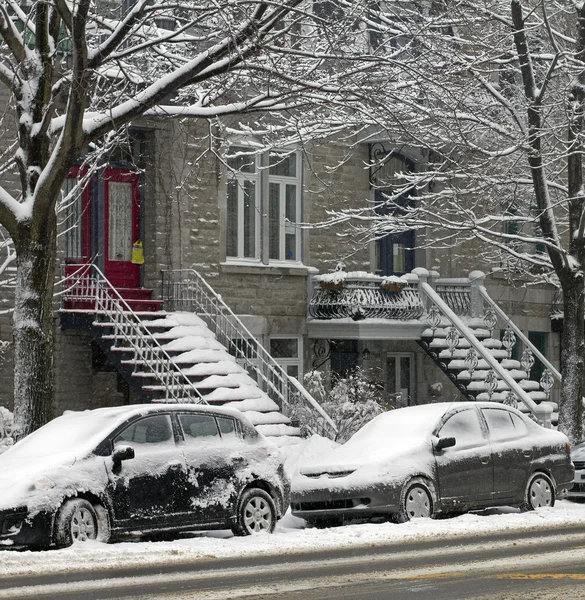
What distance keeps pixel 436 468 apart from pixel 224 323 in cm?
870

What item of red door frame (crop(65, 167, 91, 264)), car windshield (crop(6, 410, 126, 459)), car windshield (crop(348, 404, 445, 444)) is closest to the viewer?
car windshield (crop(6, 410, 126, 459))

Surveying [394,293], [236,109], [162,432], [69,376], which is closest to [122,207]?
[69,376]

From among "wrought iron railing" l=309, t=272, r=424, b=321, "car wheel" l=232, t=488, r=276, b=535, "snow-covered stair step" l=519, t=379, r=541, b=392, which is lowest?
"car wheel" l=232, t=488, r=276, b=535

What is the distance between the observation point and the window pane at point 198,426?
1464 centimetres

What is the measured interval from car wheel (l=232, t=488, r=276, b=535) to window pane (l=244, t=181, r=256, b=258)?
449 inches

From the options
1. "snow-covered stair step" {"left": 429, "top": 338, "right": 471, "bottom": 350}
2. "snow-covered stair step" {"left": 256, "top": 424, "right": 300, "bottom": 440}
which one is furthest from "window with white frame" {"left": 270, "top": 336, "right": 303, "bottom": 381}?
"snow-covered stair step" {"left": 256, "top": 424, "right": 300, "bottom": 440}

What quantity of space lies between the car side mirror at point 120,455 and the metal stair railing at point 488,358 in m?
12.9

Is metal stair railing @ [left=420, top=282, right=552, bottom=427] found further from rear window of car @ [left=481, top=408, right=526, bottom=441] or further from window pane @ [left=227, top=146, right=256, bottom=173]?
rear window of car @ [left=481, top=408, right=526, bottom=441]

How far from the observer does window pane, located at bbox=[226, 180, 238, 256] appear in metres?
25.5

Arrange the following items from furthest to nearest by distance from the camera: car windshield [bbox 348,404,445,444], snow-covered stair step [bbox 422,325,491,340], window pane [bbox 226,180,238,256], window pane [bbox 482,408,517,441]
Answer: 1. snow-covered stair step [bbox 422,325,491,340]
2. window pane [bbox 226,180,238,256]
3. window pane [bbox 482,408,517,441]
4. car windshield [bbox 348,404,445,444]

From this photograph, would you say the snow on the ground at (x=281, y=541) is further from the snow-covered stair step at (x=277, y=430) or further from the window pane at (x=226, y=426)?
the snow-covered stair step at (x=277, y=430)

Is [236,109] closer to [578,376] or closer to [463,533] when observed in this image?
[463,533]

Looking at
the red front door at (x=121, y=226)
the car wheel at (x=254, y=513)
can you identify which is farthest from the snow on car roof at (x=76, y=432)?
the red front door at (x=121, y=226)

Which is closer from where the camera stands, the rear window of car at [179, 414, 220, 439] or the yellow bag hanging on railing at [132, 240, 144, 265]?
the rear window of car at [179, 414, 220, 439]
